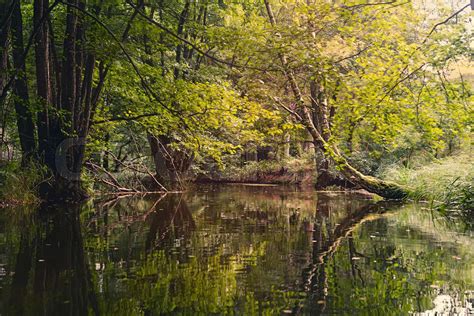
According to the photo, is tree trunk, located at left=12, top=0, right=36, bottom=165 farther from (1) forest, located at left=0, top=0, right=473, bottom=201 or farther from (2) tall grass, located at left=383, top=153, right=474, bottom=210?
(2) tall grass, located at left=383, top=153, right=474, bottom=210

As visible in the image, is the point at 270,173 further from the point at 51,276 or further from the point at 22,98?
the point at 51,276

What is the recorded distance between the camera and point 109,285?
3994 mm

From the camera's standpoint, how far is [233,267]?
4742 mm

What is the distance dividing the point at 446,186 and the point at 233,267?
8836 mm

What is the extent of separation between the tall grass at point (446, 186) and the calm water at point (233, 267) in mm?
2702

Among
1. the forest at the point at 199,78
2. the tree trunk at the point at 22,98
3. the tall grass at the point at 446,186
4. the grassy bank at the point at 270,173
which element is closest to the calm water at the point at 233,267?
the forest at the point at 199,78

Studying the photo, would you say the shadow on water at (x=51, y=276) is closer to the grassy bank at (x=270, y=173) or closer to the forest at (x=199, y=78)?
the forest at (x=199, y=78)

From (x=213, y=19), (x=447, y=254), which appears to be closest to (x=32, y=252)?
(x=447, y=254)

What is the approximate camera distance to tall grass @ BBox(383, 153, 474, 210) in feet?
35.8

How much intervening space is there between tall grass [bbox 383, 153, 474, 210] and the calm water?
2702mm

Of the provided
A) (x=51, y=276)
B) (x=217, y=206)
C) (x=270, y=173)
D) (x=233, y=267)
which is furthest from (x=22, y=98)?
(x=270, y=173)

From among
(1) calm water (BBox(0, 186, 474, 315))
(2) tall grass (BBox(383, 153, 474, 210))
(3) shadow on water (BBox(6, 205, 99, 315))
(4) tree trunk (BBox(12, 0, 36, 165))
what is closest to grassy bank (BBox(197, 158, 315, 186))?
(2) tall grass (BBox(383, 153, 474, 210))

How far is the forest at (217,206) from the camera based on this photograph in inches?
155

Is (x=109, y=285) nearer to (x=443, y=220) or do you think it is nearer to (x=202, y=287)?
(x=202, y=287)
